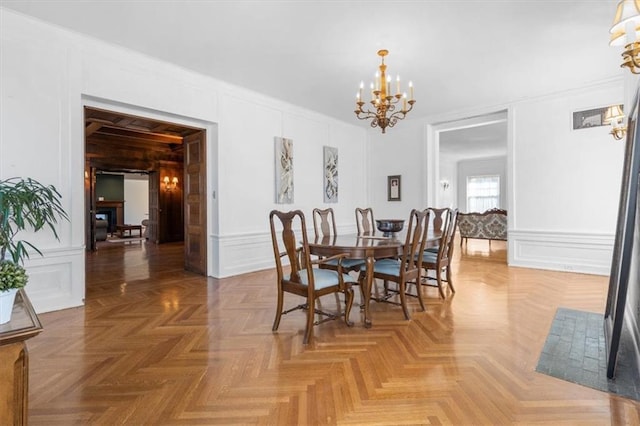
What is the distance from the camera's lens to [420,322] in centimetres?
285

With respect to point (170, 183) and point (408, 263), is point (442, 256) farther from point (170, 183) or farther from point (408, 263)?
point (170, 183)

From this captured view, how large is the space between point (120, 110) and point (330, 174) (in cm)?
371

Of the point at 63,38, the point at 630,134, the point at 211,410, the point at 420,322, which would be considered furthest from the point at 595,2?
the point at 63,38

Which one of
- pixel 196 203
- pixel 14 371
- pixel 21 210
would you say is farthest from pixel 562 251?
pixel 21 210

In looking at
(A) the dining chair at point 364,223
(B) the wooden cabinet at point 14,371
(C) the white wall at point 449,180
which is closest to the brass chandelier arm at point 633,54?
(A) the dining chair at point 364,223

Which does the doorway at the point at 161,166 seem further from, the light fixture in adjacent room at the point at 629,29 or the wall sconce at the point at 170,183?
the light fixture in adjacent room at the point at 629,29

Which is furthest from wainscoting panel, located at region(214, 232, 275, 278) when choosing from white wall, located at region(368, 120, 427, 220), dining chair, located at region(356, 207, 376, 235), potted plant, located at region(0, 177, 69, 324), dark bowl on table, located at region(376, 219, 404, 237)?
white wall, located at region(368, 120, 427, 220)

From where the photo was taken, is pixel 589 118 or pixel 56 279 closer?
pixel 56 279

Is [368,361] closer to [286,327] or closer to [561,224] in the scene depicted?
[286,327]

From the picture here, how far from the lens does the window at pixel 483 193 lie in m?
11.7

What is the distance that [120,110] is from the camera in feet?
12.2

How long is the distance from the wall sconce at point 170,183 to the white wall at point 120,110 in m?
5.02

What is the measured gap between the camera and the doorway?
482cm

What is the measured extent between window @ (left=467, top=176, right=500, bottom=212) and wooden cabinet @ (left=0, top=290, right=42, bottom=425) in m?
12.7
